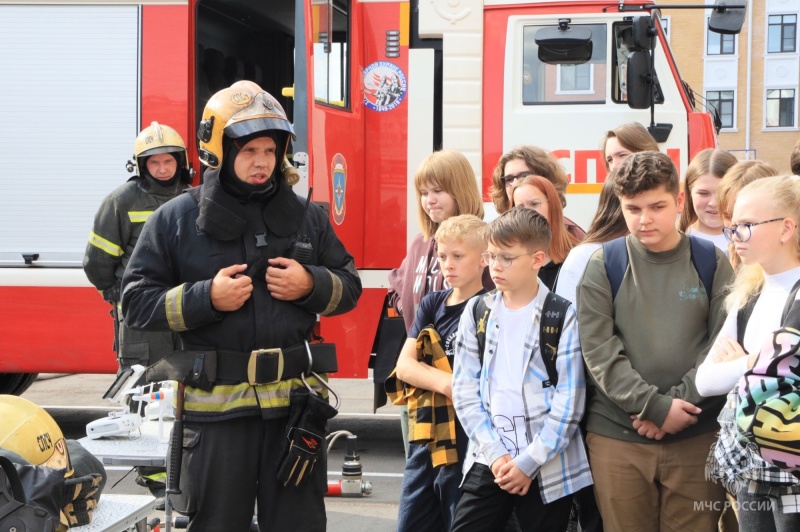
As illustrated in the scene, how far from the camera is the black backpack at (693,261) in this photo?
11.2 ft

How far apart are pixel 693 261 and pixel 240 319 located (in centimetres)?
156

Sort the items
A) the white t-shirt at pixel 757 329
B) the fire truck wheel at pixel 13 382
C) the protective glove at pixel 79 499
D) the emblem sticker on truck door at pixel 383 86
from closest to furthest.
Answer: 1. the white t-shirt at pixel 757 329
2. the protective glove at pixel 79 499
3. the emblem sticker on truck door at pixel 383 86
4. the fire truck wheel at pixel 13 382

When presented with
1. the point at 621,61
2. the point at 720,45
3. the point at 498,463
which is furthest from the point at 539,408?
the point at 720,45

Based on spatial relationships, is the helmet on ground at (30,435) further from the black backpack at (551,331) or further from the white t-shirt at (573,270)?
the white t-shirt at (573,270)

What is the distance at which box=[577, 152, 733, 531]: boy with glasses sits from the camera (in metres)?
3.31

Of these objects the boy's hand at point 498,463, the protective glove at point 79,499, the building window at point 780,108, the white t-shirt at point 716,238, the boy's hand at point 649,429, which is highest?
the building window at point 780,108

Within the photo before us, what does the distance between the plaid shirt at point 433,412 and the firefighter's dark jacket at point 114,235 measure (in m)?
2.64

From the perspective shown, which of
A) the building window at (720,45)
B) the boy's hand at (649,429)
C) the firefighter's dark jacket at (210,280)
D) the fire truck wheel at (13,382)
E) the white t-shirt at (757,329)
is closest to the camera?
the white t-shirt at (757,329)

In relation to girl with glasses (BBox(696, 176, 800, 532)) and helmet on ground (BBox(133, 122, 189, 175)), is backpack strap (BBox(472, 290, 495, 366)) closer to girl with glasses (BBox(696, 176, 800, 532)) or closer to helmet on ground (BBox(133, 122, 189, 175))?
girl with glasses (BBox(696, 176, 800, 532))

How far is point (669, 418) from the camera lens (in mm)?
3252

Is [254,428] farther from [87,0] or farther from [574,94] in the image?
[87,0]

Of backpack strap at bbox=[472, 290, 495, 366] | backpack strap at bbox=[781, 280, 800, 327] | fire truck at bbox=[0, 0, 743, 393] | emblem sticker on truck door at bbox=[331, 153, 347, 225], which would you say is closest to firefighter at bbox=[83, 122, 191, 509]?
fire truck at bbox=[0, 0, 743, 393]

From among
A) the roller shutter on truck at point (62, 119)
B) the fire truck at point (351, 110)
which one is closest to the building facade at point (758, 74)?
the fire truck at point (351, 110)

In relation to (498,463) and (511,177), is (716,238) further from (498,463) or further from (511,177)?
(498,463)
